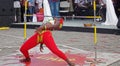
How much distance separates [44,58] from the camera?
1077cm

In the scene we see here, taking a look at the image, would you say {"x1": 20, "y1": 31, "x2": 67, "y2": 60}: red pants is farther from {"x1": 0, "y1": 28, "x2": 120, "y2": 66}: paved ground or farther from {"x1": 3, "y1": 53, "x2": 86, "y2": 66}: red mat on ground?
{"x1": 0, "y1": 28, "x2": 120, "y2": 66}: paved ground

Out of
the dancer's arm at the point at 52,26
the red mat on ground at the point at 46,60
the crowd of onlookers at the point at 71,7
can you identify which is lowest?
the red mat on ground at the point at 46,60

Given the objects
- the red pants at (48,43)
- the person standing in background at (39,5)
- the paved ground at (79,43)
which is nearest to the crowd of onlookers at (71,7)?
the person standing in background at (39,5)

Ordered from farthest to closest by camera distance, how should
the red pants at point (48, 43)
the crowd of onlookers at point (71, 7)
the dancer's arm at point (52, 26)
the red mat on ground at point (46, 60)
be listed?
the crowd of onlookers at point (71, 7) → the red mat on ground at point (46, 60) → the dancer's arm at point (52, 26) → the red pants at point (48, 43)

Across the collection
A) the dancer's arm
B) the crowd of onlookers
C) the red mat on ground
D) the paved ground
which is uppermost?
the dancer's arm

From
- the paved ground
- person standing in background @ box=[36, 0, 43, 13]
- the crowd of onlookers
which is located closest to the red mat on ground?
the paved ground

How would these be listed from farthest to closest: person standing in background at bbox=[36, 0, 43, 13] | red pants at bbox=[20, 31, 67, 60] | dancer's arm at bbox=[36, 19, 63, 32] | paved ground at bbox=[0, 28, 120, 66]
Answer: person standing in background at bbox=[36, 0, 43, 13], paved ground at bbox=[0, 28, 120, 66], dancer's arm at bbox=[36, 19, 63, 32], red pants at bbox=[20, 31, 67, 60]

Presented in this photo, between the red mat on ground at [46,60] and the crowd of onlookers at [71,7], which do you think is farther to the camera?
the crowd of onlookers at [71,7]

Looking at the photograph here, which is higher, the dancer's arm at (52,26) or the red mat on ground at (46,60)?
the dancer's arm at (52,26)

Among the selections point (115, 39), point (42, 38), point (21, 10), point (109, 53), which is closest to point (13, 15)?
point (21, 10)

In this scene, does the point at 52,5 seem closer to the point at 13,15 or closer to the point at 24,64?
the point at 13,15

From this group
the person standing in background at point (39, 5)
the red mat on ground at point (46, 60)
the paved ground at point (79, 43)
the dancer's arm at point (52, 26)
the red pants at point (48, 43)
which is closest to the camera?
the red pants at point (48, 43)

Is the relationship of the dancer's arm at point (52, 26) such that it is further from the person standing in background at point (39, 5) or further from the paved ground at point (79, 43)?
the person standing in background at point (39, 5)

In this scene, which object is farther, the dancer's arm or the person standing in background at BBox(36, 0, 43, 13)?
the person standing in background at BBox(36, 0, 43, 13)
